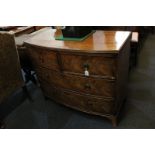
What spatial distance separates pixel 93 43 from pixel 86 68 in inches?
9.2

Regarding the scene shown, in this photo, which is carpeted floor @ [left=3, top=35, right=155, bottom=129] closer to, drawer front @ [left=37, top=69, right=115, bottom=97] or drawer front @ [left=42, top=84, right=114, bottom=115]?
drawer front @ [left=42, top=84, right=114, bottom=115]

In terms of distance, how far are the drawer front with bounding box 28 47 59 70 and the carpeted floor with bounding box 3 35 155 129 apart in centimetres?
65

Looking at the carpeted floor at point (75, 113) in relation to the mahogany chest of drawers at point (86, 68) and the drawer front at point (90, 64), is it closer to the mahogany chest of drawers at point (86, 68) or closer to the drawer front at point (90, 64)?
the mahogany chest of drawers at point (86, 68)

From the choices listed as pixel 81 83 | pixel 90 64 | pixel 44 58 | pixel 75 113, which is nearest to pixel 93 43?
pixel 90 64

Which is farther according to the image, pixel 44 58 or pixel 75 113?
pixel 75 113

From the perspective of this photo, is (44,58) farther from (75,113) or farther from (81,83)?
(75,113)

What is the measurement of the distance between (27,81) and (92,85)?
60.6 inches

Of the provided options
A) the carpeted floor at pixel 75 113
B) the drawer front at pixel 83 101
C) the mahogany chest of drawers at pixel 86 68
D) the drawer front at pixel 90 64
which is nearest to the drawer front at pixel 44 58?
the mahogany chest of drawers at pixel 86 68

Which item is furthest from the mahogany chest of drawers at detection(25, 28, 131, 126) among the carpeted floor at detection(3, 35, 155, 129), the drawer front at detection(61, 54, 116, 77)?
the carpeted floor at detection(3, 35, 155, 129)

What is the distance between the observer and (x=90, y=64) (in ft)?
4.97

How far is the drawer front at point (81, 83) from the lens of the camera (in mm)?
1592

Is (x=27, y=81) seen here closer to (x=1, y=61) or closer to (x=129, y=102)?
(x=1, y=61)

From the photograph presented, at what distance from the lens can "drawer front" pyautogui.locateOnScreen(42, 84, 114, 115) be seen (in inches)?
68.4
